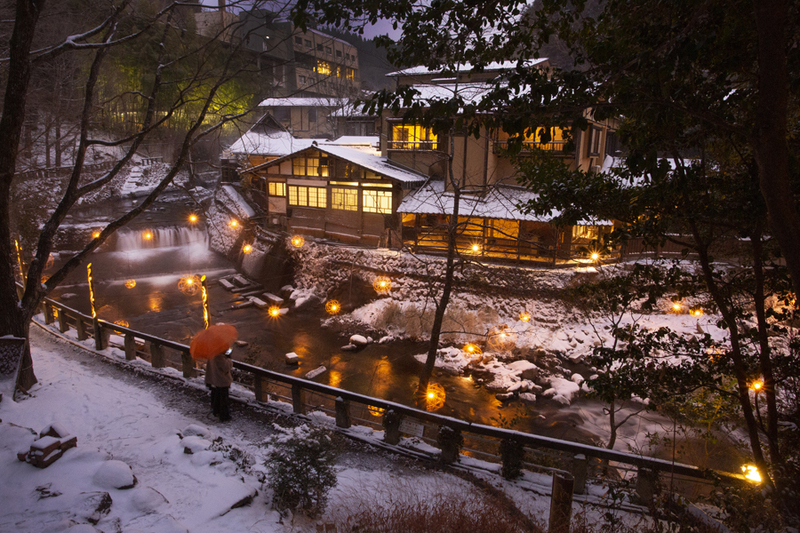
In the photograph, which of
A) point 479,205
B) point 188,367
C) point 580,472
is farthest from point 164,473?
point 479,205

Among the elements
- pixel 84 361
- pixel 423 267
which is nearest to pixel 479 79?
pixel 423 267

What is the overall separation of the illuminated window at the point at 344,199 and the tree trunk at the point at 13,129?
1845cm

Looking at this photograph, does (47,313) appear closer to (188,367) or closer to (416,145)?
(188,367)

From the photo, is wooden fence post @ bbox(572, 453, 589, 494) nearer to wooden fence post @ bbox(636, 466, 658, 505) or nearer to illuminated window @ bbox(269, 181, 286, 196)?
wooden fence post @ bbox(636, 466, 658, 505)

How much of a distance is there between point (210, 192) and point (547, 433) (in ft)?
120

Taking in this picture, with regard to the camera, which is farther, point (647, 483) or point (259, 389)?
point (259, 389)

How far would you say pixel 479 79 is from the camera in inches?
965

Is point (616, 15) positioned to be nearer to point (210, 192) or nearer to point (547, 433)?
point (547, 433)

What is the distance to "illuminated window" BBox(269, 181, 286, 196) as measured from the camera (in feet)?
94.7

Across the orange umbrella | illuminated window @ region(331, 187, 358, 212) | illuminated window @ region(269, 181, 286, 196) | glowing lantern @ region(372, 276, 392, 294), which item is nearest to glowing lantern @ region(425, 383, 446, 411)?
glowing lantern @ region(372, 276, 392, 294)

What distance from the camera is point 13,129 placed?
26.1ft

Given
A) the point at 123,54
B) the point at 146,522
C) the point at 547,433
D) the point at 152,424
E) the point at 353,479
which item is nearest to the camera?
the point at 146,522

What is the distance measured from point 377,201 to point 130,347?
53.8 feet

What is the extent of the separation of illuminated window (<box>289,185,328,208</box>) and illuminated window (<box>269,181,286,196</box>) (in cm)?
84
